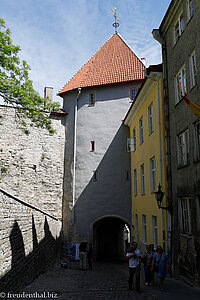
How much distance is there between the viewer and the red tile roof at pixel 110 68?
19422 mm

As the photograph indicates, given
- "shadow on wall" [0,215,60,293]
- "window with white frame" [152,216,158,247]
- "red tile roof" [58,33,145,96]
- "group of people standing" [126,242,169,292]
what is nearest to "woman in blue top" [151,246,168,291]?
"group of people standing" [126,242,169,292]

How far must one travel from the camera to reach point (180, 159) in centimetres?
978

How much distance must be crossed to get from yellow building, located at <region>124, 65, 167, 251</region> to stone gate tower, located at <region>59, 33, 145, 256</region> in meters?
1.25

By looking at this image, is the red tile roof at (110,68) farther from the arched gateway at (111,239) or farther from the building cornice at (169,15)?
the arched gateway at (111,239)

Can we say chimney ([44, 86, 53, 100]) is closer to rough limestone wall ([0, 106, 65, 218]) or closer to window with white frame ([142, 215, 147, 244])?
rough limestone wall ([0, 106, 65, 218])

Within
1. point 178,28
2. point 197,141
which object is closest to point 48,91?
point 178,28

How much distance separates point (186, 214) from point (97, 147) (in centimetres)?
1016

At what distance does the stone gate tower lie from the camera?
17.9 m

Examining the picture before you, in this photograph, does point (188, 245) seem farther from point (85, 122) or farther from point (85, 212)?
point (85, 122)

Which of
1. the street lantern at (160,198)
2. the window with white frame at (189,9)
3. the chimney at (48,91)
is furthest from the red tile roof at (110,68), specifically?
the street lantern at (160,198)

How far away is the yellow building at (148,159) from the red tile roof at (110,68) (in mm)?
3763

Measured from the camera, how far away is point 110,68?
66.9 ft

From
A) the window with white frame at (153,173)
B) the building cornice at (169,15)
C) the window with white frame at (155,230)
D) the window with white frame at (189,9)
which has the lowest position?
the window with white frame at (155,230)

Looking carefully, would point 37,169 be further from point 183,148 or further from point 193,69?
point 193,69
